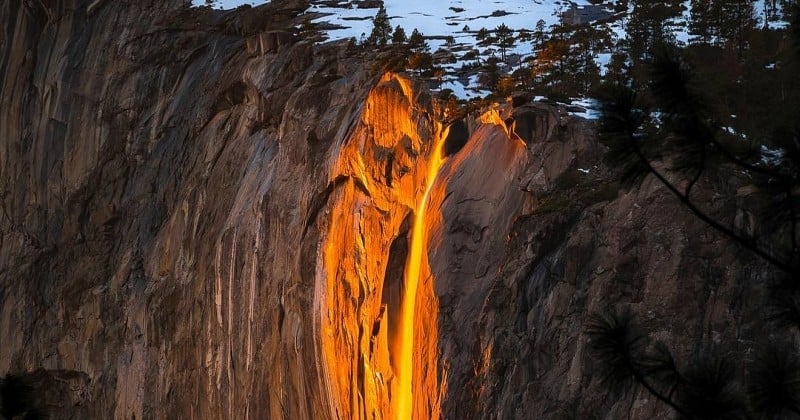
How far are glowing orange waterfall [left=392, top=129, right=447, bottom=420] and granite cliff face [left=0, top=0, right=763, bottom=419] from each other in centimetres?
21

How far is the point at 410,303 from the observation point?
29.2m

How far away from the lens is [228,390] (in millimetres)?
34875

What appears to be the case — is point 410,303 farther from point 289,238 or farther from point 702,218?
point 702,218

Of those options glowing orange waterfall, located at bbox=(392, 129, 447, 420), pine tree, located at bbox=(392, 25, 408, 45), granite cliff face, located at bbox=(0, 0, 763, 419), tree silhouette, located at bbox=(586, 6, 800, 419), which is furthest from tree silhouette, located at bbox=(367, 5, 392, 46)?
tree silhouette, located at bbox=(586, 6, 800, 419)

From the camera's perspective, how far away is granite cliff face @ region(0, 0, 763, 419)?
77.8ft

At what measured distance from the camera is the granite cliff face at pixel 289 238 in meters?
23.7

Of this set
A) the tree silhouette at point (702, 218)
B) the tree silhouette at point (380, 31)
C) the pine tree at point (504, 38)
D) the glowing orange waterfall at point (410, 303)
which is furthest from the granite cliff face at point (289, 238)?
the tree silhouette at point (702, 218)

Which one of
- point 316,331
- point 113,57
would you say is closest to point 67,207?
point 113,57

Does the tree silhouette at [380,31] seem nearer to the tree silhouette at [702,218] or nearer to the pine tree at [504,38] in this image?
the pine tree at [504,38]

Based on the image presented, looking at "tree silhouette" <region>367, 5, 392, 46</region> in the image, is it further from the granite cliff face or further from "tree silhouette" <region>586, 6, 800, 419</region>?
"tree silhouette" <region>586, 6, 800, 419</region>

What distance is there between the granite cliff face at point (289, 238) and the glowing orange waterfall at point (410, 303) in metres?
0.21

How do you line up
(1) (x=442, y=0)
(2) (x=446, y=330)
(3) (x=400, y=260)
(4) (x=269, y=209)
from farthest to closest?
(1) (x=442, y=0), (4) (x=269, y=209), (3) (x=400, y=260), (2) (x=446, y=330)

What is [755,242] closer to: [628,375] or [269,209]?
[628,375]

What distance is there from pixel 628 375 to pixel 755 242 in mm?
1666
